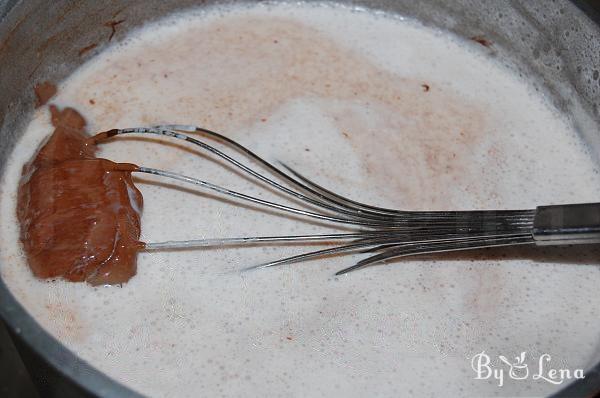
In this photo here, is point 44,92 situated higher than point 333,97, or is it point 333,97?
point 333,97

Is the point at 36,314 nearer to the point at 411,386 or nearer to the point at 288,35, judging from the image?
the point at 411,386

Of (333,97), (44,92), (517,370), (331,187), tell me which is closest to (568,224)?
(517,370)

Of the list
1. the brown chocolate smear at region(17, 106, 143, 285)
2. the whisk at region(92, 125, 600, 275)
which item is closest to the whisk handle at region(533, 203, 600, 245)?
the whisk at region(92, 125, 600, 275)

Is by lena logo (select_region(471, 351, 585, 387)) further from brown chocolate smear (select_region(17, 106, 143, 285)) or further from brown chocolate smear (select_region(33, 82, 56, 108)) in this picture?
brown chocolate smear (select_region(33, 82, 56, 108))

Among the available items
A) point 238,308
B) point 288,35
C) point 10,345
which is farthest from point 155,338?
point 288,35

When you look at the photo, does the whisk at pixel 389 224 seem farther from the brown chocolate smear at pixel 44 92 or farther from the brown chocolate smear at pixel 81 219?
the brown chocolate smear at pixel 44 92

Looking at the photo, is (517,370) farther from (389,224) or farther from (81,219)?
(81,219)
